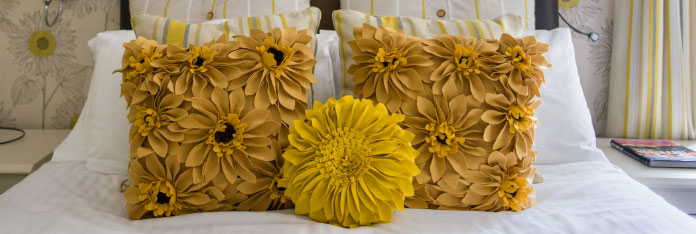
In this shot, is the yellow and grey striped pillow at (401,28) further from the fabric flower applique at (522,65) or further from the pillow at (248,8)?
the pillow at (248,8)

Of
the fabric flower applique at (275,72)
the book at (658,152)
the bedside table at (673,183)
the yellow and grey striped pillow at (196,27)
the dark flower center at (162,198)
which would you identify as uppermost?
the yellow and grey striped pillow at (196,27)

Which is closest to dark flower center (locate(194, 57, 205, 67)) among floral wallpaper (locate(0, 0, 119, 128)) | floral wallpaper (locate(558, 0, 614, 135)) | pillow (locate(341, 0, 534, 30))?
pillow (locate(341, 0, 534, 30))

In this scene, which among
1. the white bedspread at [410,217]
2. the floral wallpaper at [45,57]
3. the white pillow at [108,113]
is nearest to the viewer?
the white bedspread at [410,217]

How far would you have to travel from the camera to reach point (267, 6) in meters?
1.35

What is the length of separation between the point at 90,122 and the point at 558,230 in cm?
111

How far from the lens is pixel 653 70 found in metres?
1.56

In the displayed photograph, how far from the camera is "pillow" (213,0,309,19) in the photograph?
134 cm

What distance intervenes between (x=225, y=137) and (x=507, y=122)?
536 millimetres

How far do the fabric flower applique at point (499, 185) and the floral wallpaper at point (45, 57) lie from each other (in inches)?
54.8

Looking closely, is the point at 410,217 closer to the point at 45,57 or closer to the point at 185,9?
the point at 185,9

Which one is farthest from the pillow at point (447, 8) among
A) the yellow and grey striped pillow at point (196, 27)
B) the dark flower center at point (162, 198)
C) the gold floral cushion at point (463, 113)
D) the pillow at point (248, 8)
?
the dark flower center at point (162, 198)

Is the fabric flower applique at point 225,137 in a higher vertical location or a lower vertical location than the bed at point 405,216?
higher

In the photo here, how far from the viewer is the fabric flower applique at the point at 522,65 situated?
900 mm

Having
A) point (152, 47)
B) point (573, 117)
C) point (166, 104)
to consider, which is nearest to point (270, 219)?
point (166, 104)
